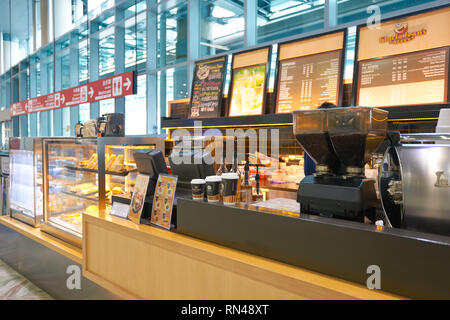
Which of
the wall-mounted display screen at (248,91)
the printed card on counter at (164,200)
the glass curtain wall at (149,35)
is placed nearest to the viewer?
the printed card on counter at (164,200)

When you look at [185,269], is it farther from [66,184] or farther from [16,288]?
[16,288]

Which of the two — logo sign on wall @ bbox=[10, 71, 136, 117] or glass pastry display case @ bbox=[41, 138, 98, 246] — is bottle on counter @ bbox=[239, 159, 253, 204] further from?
logo sign on wall @ bbox=[10, 71, 136, 117]

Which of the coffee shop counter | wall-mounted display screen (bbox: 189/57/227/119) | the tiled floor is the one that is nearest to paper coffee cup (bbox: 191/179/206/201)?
the coffee shop counter

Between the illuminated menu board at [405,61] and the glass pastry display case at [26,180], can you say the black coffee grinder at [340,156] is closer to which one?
the illuminated menu board at [405,61]

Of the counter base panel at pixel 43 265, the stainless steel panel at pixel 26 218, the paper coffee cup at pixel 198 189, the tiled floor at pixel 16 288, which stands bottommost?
the tiled floor at pixel 16 288

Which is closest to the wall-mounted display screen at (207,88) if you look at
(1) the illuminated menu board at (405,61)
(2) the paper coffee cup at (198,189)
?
(1) the illuminated menu board at (405,61)

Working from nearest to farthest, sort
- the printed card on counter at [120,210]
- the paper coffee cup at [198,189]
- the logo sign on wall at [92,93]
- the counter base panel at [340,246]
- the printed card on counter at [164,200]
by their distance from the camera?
1. the counter base panel at [340,246]
2. the paper coffee cup at [198,189]
3. the printed card on counter at [164,200]
4. the printed card on counter at [120,210]
5. the logo sign on wall at [92,93]

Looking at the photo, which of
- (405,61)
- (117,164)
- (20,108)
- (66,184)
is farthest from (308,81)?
(20,108)

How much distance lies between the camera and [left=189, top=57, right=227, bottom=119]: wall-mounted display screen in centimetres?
421

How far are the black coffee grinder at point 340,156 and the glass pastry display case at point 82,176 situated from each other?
151cm

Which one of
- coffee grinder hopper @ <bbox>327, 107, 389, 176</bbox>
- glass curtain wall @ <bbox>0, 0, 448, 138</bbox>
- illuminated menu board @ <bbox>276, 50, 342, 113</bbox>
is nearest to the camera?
coffee grinder hopper @ <bbox>327, 107, 389, 176</bbox>

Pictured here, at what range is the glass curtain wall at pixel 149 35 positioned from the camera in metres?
4.30

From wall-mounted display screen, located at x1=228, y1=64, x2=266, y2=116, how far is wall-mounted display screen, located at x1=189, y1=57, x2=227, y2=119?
0.20 metres

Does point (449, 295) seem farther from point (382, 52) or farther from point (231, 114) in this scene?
point (231, 114)
